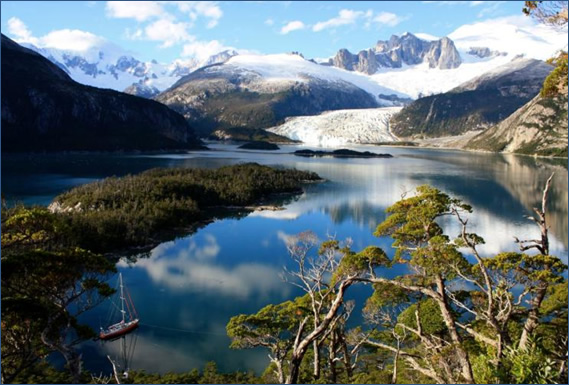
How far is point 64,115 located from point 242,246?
136972 mm

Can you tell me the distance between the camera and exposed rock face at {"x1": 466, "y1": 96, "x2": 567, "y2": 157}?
155 metres

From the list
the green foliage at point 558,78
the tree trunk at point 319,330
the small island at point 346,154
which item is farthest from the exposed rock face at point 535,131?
the tree trunk at point 319,330

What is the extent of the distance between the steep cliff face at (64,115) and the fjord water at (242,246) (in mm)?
53801

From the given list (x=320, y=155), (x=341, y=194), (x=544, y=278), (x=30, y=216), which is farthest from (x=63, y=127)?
(x=544, y=278)

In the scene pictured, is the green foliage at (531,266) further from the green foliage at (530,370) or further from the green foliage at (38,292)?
the green foliage at (38,292)

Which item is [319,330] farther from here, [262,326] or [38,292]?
[262,326]

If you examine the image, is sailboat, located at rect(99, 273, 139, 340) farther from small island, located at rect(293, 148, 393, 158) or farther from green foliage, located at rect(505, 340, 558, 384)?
small island, located at rect(293, 148, 393, 158)

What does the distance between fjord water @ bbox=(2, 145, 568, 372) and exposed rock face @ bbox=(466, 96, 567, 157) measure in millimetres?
67148

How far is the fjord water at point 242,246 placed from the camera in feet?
73.6

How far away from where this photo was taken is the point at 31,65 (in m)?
169

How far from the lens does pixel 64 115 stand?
15575 centimetres

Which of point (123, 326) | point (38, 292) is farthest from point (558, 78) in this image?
point (123, 326)

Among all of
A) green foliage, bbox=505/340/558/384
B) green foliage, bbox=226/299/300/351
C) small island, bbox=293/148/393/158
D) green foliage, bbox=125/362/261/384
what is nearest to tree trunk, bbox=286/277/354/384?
green foliage, bbox=505/340/558/384

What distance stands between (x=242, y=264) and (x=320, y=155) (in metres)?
121
